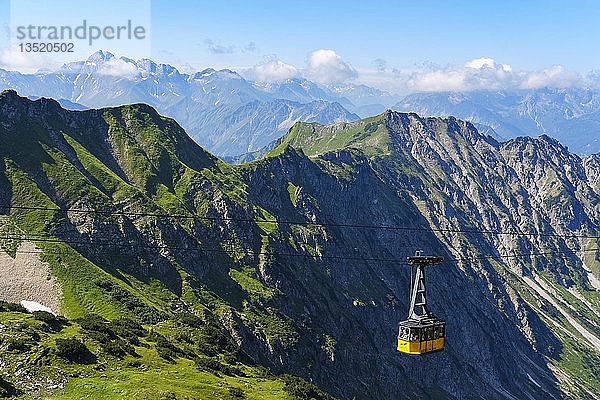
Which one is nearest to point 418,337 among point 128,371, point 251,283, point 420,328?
point 420,328

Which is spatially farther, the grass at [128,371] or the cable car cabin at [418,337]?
the grass at [128,371]

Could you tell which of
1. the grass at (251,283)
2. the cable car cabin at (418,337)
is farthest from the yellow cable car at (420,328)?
the grass at (251,283)

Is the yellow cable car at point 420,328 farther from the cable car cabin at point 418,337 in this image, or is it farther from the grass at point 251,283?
the grass at point 251,283

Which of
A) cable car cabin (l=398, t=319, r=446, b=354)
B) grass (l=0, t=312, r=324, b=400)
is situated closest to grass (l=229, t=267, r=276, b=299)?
grass (l=0, t=312, r=324, b=400)

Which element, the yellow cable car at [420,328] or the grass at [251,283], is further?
the grass at [251,283]

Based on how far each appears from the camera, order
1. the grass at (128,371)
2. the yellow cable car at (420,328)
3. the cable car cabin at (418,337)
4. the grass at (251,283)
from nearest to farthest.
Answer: the yellow cable car at (420,328), the cable car cabin at (418,337), the grass at (128,371), the grass at (251,283)

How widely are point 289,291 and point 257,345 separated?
138 feet

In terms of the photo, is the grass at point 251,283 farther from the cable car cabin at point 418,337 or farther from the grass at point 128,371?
the cable car cabin at point 418,337

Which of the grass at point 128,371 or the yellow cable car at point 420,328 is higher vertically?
the yellow cable car at point 420,328

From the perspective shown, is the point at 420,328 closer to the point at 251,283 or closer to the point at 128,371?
the point at 128,371

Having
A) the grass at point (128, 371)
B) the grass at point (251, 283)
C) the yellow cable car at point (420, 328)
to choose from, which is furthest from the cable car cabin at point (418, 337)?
the grass at point (251, 283)

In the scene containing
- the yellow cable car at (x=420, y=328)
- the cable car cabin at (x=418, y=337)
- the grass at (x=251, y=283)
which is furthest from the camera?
the grass at (x=251, y=283)

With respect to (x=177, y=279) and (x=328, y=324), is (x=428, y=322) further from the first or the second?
(x=328, y=324)

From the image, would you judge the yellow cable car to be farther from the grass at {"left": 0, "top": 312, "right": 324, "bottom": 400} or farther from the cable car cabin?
the grass at {"left": 0, "top": 312, "right": 324, "bottom": 400}
